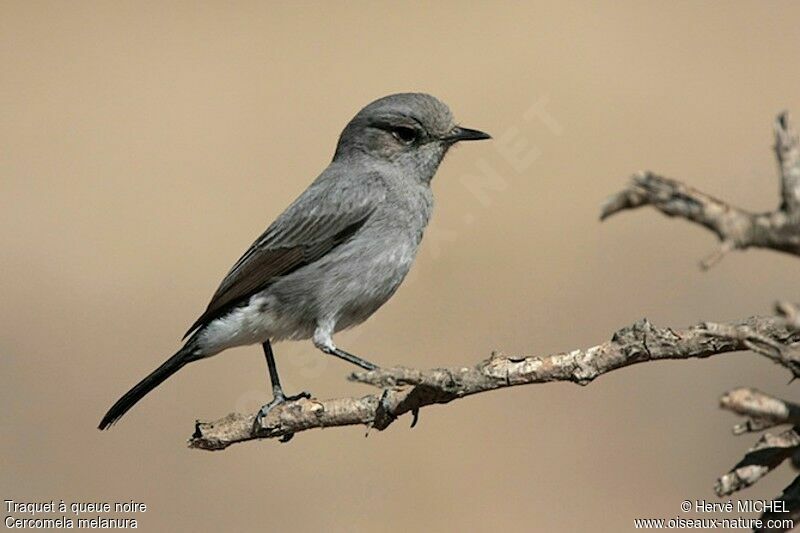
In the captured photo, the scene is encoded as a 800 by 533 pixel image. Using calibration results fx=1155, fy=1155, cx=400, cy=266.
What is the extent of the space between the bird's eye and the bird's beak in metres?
0.18

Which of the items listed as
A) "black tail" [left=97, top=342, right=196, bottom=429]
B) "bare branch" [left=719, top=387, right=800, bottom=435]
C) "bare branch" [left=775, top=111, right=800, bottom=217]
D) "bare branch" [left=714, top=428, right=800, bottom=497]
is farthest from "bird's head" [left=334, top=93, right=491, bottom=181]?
"bare branch" [left=775, top=111, right=800, bottom=217]

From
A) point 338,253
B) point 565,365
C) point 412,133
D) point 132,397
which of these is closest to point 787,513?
point 565,365

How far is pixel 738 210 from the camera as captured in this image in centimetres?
198

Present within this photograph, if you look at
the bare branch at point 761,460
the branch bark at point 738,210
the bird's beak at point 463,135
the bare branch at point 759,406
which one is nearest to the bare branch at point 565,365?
the bare branch at point 761,460

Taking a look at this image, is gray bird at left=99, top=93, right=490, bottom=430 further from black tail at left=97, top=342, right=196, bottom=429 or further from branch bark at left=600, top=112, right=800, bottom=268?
branch bark at left=600, top=112, right=800, bottom=268

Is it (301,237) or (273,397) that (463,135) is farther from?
(273,397)

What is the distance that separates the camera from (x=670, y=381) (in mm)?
9641

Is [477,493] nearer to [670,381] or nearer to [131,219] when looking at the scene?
[670,381]

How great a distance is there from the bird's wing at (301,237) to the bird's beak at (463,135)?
449 millimetres

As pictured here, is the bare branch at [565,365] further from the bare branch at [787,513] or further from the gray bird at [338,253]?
the gray bird at [338,253]

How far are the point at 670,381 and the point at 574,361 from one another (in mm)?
6753

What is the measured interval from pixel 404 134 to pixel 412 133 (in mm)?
48

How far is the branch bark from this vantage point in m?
1.97

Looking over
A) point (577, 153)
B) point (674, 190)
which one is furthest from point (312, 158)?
point (674, 190)
